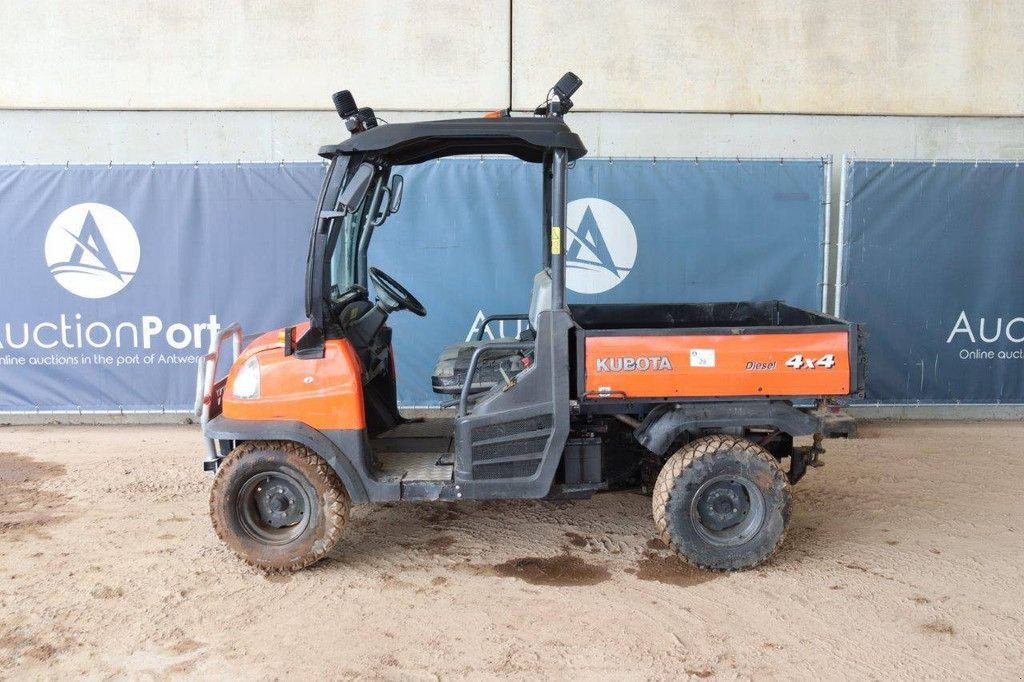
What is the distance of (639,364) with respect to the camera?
3684 millimetres

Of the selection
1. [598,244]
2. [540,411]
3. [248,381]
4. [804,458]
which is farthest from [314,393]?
[598,244]

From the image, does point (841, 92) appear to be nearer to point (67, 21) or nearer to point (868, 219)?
point (868, 219)

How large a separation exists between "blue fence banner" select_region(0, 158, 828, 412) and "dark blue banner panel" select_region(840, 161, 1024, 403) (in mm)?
406

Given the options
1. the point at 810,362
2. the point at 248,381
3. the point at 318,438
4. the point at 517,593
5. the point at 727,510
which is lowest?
the point at 517,593

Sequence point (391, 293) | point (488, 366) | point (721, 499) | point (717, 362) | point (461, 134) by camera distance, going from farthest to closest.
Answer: point (391, 293), point (488, 366), point (721, 499), point (717, 362), point (461, 134)

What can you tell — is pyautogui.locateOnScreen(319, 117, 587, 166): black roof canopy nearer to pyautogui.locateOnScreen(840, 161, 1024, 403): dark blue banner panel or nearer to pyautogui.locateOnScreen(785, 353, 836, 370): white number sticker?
pyautogui.locateOnScreen(785, 353, 836, 370): white number sticker

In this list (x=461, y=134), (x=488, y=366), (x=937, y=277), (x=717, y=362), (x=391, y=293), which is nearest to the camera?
(x=461, y=134)

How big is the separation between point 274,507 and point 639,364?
76.9 inches

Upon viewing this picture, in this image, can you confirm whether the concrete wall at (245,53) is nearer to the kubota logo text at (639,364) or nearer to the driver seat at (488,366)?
the driver seat at (488,366)

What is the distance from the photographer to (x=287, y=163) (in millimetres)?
6488

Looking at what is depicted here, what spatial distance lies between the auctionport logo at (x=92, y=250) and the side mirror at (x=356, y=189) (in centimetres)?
382

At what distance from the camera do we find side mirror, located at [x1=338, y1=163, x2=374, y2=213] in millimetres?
3598

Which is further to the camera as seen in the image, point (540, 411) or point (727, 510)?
point (727, 510)

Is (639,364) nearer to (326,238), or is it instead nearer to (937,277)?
(326,238)
